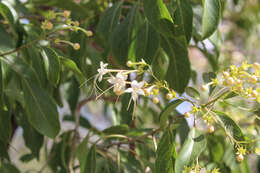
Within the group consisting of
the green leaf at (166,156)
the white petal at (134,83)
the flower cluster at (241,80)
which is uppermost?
the white petal at (134,83)

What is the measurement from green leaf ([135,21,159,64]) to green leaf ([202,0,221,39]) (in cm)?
22

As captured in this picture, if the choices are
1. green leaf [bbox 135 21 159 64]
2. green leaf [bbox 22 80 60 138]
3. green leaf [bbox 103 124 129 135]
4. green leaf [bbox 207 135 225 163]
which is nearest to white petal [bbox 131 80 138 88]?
green leaf [bbox 135 21 159 64]

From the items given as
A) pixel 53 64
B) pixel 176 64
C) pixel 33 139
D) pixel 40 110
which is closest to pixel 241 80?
pixel 176 64

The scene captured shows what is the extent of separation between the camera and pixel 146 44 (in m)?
0.93

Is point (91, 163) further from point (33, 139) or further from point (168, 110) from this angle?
point (33, 139)

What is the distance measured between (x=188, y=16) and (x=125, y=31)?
26cm

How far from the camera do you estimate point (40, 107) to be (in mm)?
937

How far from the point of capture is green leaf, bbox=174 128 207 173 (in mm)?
712

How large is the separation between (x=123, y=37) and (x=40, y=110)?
31 cm

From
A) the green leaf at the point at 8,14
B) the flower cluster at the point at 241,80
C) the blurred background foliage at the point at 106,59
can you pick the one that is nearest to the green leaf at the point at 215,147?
the blurred background foliage at the point at 106,59

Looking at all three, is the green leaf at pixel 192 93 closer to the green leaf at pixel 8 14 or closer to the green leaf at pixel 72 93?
the green leaf at pixel 8 14

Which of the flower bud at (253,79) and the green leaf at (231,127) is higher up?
the flower bud at (253,79)

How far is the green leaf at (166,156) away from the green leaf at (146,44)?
0.77 feet

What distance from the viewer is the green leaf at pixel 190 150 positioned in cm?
71
